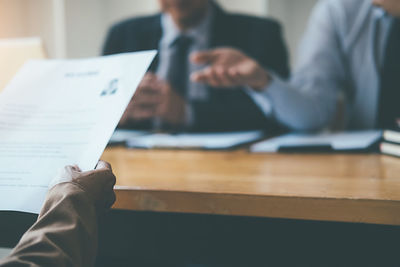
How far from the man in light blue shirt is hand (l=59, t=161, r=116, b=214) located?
1.87ft

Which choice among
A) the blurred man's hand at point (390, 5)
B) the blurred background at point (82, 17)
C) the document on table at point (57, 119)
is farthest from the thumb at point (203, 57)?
the blurred background at point (82, 17)

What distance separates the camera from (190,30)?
1.55 meters

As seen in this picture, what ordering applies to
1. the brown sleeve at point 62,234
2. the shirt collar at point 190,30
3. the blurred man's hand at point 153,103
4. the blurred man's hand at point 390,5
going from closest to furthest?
the brown sleeve at point 62,234 < the blurred man's hand at point 390,5 < the blurred man's hand at point 153,103 < the shirt collar at point 190,30

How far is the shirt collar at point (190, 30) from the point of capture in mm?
1524

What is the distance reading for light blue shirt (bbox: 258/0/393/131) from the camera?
114 cm

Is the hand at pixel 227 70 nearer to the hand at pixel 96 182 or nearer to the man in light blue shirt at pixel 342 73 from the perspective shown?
the man in light blue shirt at pixel 342 73

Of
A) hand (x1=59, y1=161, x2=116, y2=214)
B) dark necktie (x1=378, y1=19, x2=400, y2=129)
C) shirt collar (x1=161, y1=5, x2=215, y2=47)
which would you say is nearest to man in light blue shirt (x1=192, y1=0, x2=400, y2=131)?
dark necktie (x1=378, y1=19, x2=400, y2=129)

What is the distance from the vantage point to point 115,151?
2.81ft

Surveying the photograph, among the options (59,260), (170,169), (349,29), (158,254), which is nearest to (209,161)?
(170,169)

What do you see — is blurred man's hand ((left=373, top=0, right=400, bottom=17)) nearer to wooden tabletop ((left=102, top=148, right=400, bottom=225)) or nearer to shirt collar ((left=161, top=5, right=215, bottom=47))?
wooden tabletop ((left=102, top=148, right=400, bottom=225))

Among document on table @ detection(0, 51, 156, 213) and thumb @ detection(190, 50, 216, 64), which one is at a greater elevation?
document on table @ detection(0, 51, 156, 213)

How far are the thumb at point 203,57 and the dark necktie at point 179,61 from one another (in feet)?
1.91

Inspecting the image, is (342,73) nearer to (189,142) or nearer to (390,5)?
(390,5)

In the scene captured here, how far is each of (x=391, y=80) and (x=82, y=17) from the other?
1520 mm
